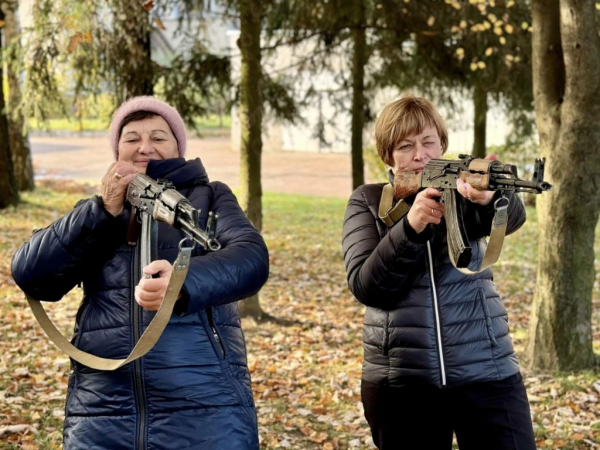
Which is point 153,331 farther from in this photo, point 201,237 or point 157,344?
point 201,237

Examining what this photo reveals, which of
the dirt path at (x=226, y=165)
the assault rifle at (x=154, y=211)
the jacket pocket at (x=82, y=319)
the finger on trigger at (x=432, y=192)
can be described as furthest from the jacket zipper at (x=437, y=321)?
the dirt path at (x=226, y=165)

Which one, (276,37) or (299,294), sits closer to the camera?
(299,294)

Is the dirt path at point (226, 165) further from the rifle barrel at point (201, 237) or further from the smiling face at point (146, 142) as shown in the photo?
the rifle barrel at point (201, 237)

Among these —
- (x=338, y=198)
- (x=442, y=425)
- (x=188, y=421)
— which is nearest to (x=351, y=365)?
(x=442, y=425)

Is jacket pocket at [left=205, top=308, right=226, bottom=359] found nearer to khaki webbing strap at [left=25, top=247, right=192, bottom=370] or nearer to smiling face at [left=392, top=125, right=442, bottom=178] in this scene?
khaki webbing strap at [left=25, top=247, right=192, bottom=370]

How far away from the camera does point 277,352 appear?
8.12m

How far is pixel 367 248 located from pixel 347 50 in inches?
418

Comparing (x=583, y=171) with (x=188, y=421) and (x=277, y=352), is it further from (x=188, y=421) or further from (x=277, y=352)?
(x=188, y=421)

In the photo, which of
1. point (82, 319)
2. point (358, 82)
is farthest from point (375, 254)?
point (358, 82)

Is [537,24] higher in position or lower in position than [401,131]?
higher

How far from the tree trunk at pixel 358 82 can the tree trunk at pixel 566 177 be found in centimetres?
501

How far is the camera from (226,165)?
33906 mm

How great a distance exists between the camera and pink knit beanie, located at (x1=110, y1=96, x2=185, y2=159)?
126 inches

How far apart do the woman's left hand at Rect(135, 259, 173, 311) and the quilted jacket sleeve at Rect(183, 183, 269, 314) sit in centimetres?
7
